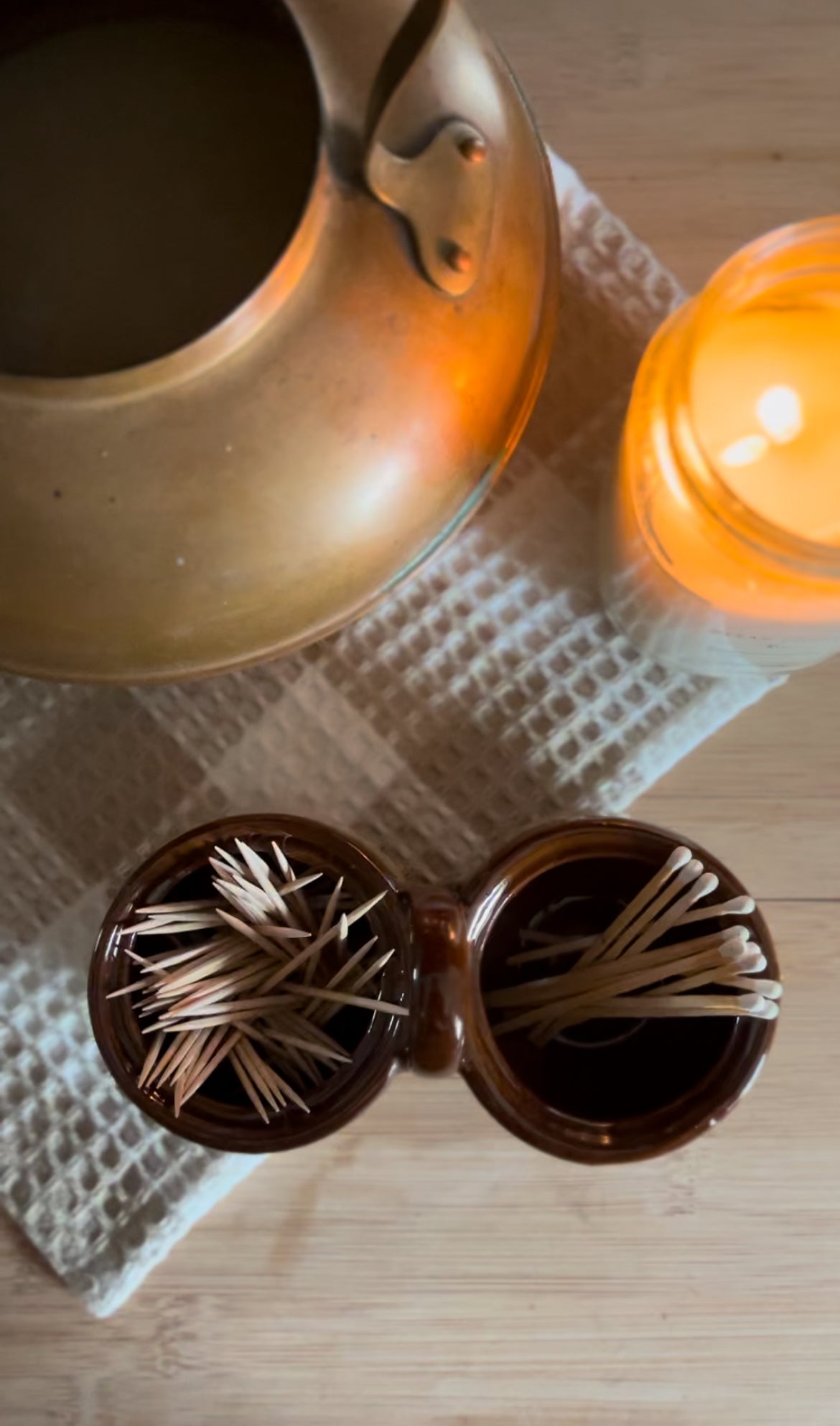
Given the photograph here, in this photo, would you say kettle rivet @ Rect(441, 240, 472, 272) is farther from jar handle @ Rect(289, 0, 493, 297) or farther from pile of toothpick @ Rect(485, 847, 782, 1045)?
pile of toothpick @ Rect(485, 847, 782, 1045)

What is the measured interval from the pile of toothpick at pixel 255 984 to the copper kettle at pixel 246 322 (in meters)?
0.07

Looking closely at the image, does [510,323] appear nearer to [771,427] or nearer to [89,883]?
[771,427]

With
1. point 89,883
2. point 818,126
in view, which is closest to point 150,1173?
point 89,883

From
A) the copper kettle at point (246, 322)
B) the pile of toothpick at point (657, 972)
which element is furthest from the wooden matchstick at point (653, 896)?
the copper kettle at point (246, 322)

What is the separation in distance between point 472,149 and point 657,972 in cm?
20

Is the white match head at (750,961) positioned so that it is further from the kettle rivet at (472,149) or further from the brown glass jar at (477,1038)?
the kettle rivet at (472,149)

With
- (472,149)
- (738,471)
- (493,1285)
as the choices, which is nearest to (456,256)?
(472,149)

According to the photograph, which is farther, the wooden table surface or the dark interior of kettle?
the wooden table surface

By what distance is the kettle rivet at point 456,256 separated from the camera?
0.26 meters

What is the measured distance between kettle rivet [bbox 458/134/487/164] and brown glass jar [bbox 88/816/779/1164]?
0.16 metres

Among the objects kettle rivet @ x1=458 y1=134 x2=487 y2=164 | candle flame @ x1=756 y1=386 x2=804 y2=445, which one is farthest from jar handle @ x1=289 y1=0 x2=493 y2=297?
candle flame @ x1=756 y1=386 x2=804 y2=445

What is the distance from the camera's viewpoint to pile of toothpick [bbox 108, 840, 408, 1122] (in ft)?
0.99

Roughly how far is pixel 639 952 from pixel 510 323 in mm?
162

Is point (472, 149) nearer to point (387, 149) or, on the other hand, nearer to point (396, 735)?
point (387, 149)
